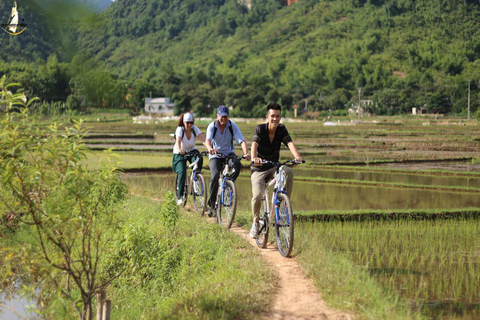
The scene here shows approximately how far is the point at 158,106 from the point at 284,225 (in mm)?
99685

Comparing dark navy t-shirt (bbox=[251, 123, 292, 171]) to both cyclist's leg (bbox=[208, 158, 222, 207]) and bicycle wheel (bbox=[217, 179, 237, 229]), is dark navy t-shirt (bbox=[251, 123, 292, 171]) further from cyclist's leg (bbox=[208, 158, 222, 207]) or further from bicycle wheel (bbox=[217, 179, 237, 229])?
cyclist's leg (bbox=[208, 158, 222, 207])

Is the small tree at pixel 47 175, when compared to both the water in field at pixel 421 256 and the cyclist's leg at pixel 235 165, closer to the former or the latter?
the water in field at pixel 421 256

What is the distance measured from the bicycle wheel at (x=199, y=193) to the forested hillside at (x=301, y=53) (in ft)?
225

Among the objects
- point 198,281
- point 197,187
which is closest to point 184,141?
point 197,187

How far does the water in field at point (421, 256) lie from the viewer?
18.0 ft

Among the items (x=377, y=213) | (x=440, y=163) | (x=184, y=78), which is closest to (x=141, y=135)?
(x=440, y=163)

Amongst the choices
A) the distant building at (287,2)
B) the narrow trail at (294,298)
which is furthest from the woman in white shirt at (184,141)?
the distant building at (287,2)

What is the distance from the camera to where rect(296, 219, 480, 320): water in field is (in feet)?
18.0

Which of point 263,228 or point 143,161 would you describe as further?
point 143,161

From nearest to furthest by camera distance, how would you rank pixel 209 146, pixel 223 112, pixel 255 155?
pixel 255 155, pixel 223 112, pixel 209 146

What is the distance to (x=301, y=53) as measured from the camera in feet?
472

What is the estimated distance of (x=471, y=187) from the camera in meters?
14.4

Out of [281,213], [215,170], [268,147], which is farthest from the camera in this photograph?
[215,170]

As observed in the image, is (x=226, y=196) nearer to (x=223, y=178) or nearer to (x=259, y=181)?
(x=223, y=178)
